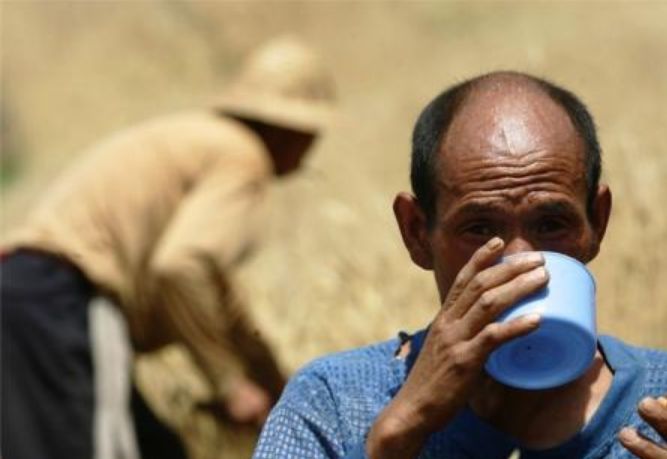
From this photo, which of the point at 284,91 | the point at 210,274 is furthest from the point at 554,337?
the point at 284,91

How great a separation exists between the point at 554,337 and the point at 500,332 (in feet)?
0.32

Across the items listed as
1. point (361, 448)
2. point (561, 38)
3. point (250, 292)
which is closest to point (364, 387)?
point (361, 448)

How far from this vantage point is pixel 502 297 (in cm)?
223

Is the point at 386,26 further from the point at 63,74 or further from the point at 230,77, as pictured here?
the point at 63,74

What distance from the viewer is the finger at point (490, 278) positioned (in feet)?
7.38

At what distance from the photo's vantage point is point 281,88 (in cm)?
609

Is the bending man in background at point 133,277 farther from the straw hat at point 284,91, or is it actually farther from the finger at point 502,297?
the finger at point 502,297

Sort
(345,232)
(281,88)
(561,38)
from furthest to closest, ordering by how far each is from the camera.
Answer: (561,38)
(345,232)
(281,88)

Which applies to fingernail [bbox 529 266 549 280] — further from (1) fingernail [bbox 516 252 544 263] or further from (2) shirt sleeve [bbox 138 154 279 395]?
(2) shirt sleeve [bbox 138 154 279 395]

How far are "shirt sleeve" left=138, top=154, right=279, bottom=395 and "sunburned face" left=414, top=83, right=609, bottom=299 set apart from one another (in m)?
2.75

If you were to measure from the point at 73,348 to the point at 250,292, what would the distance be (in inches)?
80.9

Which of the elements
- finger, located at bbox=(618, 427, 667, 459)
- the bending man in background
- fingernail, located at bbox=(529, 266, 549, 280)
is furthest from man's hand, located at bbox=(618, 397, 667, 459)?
the bending man in background

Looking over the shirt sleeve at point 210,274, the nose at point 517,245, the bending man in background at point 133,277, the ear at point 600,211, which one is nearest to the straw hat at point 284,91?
the bending man in background at point 133,277

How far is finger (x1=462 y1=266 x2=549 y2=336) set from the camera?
223 cm
